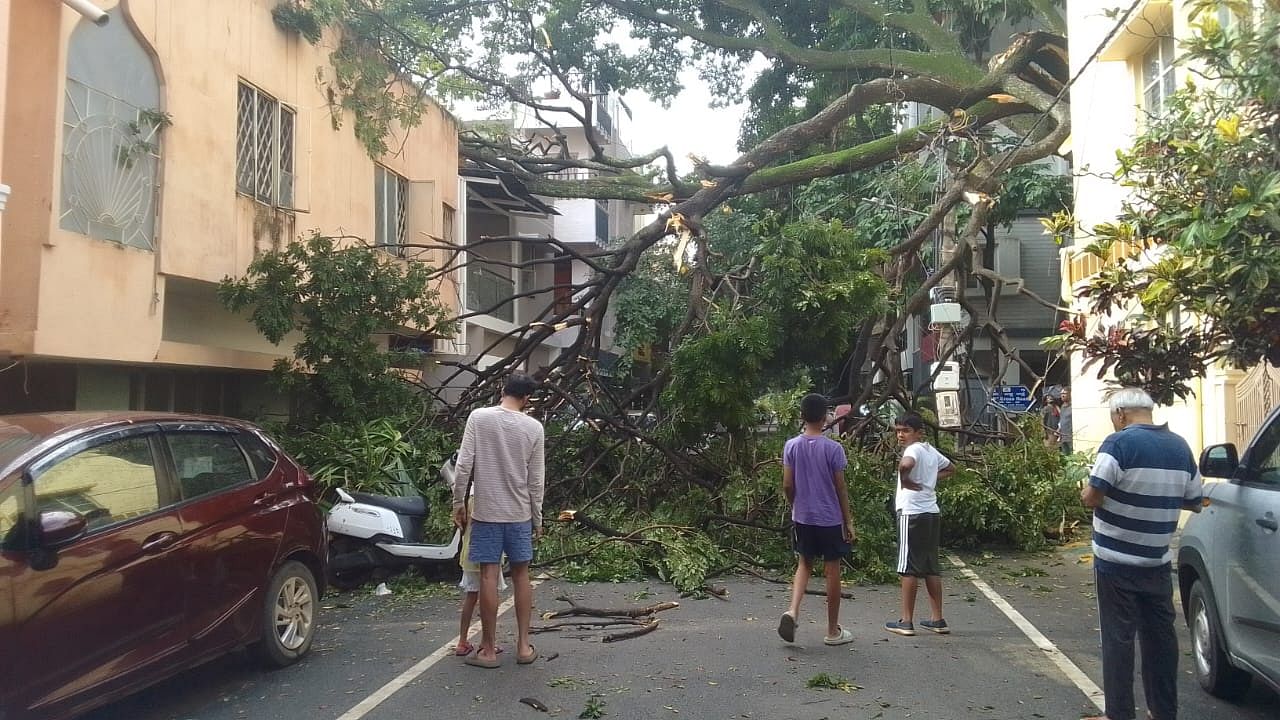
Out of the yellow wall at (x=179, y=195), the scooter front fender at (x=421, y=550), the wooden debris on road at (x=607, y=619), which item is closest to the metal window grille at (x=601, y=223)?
the yellow wall at (x=179, y=195)

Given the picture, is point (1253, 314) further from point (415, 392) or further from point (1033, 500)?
point (415, 392)

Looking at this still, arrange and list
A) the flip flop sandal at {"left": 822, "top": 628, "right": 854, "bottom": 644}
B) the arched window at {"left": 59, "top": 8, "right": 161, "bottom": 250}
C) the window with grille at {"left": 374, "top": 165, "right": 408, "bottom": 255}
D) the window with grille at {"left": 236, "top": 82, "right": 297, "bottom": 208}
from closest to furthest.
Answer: the flip flop sandal at {"left": 822, "top": 628, "right": 854, "bottom": 644}
the arched window at {"left": 59, "top": 8, "right": 161, "bottom": 250}
the window with grille at {"left": 236, "top": 82, "right": 297, "bottom": 208}
the window with grille at {"left": 374, "top": 165, "right": 408, "bottom": 255}

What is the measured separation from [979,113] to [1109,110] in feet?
15.5

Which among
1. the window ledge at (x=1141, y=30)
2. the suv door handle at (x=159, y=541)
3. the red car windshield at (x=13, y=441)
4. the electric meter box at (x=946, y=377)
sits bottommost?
the suv door handle at (x=159, y=541)

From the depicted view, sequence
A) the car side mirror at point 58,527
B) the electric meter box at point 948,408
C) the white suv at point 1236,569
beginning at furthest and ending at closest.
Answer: the electric meter box at point 948,408, the white suv at point 1236,569, the car side mirror at point 58,527

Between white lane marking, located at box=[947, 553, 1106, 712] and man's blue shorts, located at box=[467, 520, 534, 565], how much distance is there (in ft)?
11.2

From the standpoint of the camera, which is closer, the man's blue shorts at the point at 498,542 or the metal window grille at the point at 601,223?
the man's blue shorts at the point at 498,542

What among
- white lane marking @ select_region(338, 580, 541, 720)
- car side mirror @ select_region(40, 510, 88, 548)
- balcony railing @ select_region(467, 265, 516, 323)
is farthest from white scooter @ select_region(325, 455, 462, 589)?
balcony railing @ select_region(467, 265, 516, 323)

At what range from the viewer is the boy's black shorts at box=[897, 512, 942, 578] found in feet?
23.6

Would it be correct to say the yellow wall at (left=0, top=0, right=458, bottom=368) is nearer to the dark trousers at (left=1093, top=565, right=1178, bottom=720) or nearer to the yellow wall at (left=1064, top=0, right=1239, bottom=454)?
the dark trousers at (left=1093, top=565, right=1178, bottom=720)

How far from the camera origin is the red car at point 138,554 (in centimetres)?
449

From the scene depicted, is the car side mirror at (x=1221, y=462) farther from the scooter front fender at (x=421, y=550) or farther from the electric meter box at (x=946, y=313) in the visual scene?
the electric meter box at (x=946, y=313)

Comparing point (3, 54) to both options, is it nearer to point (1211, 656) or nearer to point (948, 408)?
point (1211, 656)

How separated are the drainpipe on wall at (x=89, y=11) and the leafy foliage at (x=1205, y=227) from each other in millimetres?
8330
